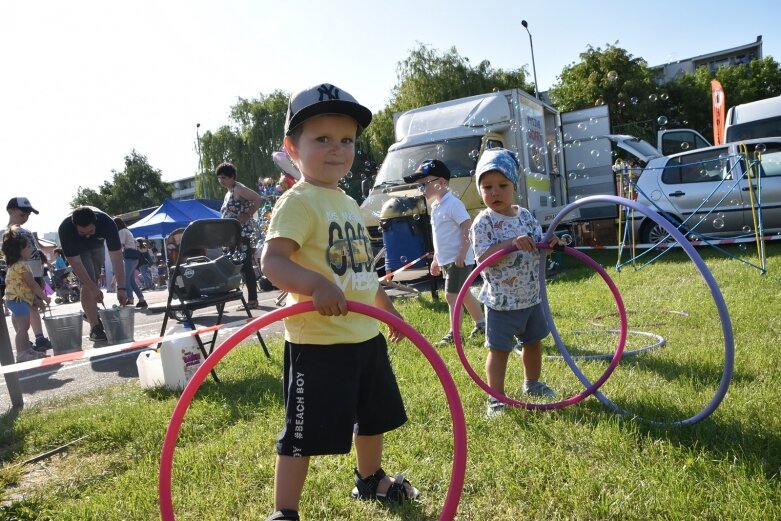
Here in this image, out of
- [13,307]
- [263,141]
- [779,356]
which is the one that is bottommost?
[779,356]

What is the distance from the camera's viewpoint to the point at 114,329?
6930 millimetres

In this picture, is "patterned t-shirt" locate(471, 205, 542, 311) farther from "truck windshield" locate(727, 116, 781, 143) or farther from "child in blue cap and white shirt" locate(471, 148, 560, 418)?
"truck windshield" locate(727, 116, 781, 143)

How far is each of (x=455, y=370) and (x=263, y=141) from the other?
1452 inches

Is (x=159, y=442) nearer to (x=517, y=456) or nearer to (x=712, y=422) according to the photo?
(x=517, y=456)

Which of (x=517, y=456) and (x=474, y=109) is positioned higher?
(x=474, y=109)

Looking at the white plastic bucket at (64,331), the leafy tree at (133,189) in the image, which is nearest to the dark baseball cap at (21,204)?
the white plastic bucket at (64,331)

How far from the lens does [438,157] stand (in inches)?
395

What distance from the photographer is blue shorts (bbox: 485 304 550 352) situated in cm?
344

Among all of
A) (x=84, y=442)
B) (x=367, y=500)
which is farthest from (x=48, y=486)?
(x=367, y=500)

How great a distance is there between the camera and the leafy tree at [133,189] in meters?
58.7

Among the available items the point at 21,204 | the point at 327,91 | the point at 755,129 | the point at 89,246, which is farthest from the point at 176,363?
the point at 755,129

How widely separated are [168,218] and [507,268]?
22499 millimetres

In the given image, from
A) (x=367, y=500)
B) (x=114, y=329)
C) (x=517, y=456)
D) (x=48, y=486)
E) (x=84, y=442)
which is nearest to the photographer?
(x=367, y=500)

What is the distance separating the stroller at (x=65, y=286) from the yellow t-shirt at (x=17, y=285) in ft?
59.0
